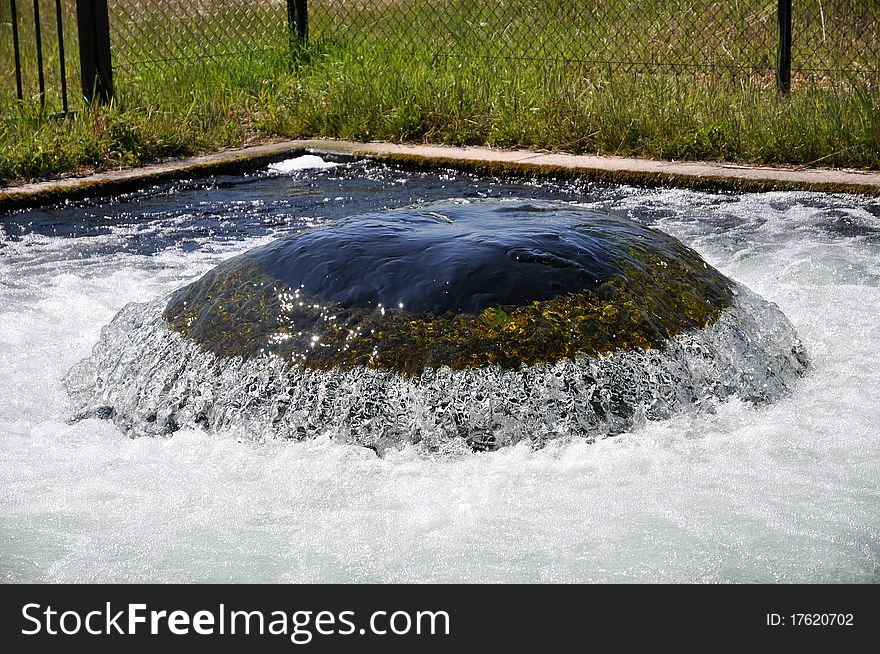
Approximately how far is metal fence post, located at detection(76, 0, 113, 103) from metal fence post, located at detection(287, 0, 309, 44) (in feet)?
7.30

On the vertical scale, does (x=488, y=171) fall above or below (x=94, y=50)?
below

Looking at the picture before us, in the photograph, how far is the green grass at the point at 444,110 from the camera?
7.04m

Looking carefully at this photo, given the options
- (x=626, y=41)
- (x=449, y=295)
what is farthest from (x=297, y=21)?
Result: (x=449, y=295)

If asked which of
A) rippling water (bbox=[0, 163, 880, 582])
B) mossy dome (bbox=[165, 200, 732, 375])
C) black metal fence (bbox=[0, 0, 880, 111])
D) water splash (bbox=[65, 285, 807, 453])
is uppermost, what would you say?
black metal fence (bbox=[0, 0, 880, 111])

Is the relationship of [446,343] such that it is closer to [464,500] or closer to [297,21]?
[464,500]

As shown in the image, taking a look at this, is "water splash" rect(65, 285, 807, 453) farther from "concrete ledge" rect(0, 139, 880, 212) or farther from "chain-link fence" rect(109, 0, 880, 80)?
"chain-link fence" rect(109, 0, 880, 80)

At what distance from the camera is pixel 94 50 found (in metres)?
8.07

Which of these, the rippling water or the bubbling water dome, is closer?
the rippling water

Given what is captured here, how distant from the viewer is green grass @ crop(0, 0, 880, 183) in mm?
7035

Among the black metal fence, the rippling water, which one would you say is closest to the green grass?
the black metal fence

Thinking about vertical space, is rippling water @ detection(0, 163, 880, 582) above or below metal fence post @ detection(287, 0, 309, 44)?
below

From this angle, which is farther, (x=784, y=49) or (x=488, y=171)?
(x=784, y=49)

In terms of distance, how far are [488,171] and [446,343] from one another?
399cm

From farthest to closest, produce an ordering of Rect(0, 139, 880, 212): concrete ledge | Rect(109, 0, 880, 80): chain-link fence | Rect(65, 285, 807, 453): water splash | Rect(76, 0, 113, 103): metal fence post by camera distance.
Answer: Rect(109, 0, 880, 80): chain-link fence < Rect(76, 0, 113, 103): metal fence post < Rect(0, 139, 880, 212): concrete ledge < Rect(65, 285, 807, 453): water splash
